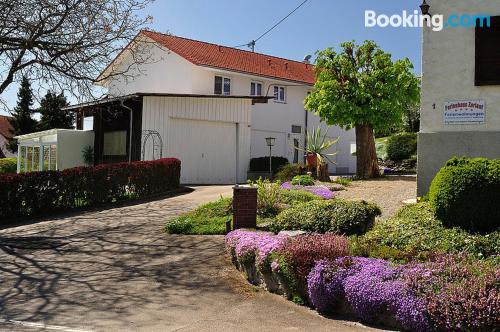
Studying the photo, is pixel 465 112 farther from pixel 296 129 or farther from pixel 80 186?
pixel 296 129

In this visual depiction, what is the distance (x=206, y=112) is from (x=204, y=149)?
1671mm

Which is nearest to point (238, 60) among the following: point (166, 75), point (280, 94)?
point (280, 94)

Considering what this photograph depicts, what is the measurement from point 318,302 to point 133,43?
1086 cm

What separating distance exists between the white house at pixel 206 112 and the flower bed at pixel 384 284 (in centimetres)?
1058

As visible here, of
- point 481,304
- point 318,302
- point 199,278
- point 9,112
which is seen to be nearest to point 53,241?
point 199,278

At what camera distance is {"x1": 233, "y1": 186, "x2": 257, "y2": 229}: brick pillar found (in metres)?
9.59

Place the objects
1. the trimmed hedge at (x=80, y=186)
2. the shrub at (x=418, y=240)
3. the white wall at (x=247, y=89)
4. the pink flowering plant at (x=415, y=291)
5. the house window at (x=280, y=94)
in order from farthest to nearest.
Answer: the house window at (x=280, y=94)
the white wall at (x=247, y=89)
the trimmed hedge at (x=80, y=186)
the shrub at (x=418, y=240)
the pink flowering plant at (x=415, y=291)

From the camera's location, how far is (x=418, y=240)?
7430 millimetres

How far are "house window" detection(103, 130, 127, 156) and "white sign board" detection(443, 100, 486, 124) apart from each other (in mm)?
15984

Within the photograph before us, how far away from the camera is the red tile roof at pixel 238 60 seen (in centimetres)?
2691

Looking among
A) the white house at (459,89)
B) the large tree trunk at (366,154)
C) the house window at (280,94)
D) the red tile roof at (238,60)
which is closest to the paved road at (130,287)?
the white house at (459,89)

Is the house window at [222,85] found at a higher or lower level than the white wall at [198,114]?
higher

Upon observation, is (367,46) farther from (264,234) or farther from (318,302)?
(318,302)

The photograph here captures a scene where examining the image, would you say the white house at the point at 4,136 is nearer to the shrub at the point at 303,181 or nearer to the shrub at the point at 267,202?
the shrub at the point at 303,181
